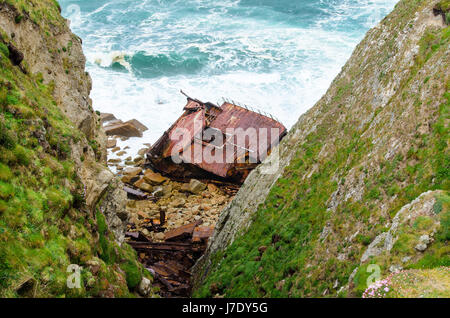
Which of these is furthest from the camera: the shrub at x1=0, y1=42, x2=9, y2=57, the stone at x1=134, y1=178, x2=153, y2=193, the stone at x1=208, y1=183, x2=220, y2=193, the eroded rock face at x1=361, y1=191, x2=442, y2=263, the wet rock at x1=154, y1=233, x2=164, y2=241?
the stone at x1=134, y1=178, x2=153, y2=193

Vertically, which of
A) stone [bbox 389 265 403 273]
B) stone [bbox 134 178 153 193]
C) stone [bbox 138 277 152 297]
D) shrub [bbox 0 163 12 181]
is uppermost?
shrub [bbox 0 163 12 181]

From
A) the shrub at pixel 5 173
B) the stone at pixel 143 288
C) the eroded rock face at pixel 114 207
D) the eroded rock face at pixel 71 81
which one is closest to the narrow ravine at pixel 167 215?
the eroded rock face at pixel 114 207

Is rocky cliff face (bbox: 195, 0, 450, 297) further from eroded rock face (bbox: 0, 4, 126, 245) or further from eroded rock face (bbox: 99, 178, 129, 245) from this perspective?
eroded rock face (bbox: 0, 4, 126, 245)

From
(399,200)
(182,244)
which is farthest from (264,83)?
(399,200)

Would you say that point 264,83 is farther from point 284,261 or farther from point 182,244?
point 284,261

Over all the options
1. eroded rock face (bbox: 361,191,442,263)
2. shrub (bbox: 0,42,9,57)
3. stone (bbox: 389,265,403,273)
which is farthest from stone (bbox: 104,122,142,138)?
stone (bbox: 389,265,403,273)

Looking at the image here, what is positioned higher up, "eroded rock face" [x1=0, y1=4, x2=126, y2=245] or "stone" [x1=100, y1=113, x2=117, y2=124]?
"eroded rock face" [x1=0, y1=4, x2=126, y2=245]
